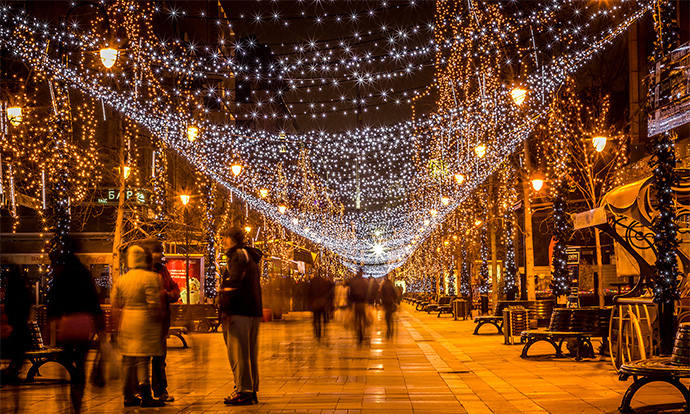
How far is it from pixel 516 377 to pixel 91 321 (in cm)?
668

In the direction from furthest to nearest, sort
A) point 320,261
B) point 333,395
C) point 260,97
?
point 260,97, point 320,261, point 333,395

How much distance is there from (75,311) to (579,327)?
9.41 m

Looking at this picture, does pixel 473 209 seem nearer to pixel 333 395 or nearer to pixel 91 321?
pixel 333 395

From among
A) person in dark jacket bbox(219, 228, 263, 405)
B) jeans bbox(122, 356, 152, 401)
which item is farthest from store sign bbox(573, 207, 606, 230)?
jeans bbox(122, 356, 152, 401)

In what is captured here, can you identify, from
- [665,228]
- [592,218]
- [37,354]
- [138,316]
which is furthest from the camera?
[592,218]

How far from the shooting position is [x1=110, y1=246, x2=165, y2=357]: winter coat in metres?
8.43

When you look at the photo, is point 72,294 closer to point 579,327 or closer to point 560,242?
point 579,327

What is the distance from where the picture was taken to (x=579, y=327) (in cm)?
1414

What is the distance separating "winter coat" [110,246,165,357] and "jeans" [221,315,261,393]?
931 millimetres

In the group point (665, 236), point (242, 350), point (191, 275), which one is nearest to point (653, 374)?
point (665, 236)

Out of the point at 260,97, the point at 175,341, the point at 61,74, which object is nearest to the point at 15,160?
the point at 61,74

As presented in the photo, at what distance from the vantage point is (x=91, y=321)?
809 centimetres

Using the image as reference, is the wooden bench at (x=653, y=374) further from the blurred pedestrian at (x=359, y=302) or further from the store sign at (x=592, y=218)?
the blurred pedestrian at (x=359, y=302)

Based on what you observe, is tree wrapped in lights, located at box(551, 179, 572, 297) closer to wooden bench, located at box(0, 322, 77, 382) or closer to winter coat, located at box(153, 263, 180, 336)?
winter coat, located at box(153, 263, 180, 336)
